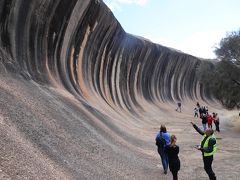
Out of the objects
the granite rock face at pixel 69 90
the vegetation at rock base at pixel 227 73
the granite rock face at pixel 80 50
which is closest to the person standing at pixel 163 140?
the granite rock face at pixel 69 90

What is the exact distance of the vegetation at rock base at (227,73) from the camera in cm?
2609

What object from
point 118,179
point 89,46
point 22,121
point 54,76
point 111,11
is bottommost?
point 118,179

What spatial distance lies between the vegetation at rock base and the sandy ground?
9904 mm

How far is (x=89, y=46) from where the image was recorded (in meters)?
24.2

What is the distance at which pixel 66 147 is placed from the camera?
9.98 m

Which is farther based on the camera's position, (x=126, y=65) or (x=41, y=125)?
(x=126, y=65)

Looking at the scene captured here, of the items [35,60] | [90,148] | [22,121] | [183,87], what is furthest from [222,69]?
[183,87]

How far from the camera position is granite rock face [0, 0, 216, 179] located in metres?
9.25

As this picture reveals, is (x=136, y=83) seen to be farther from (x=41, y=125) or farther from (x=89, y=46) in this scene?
(x=41, y=125)

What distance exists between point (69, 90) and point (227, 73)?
40.8 ft

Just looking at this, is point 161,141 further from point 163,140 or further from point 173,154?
point 173,154

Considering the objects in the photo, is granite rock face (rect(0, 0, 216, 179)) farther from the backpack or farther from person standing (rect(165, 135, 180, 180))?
person standing (rect(165, 135, 180, 180))

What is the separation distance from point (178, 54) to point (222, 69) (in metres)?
21.6

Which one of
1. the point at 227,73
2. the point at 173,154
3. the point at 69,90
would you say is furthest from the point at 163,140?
the point at 227,73
